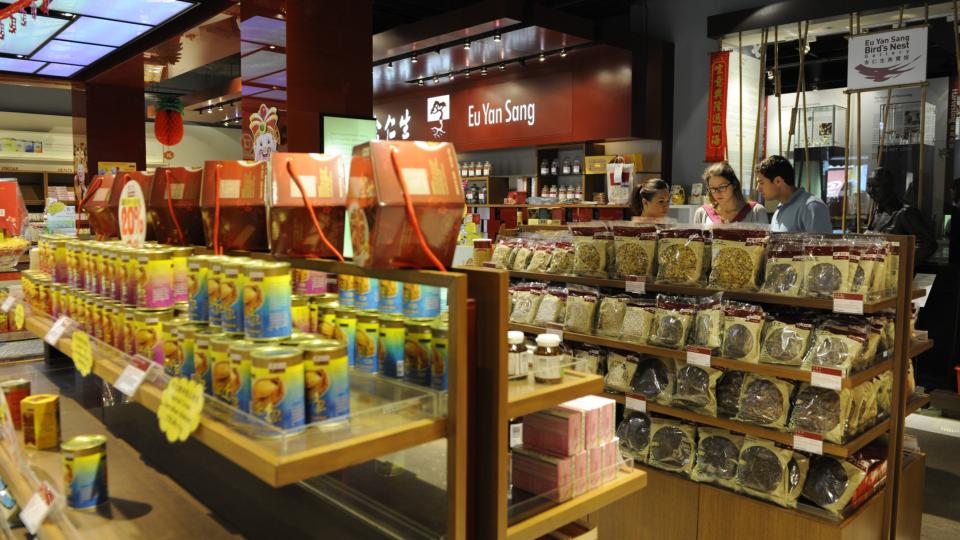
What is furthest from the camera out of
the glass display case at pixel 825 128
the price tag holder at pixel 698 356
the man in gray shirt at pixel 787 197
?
the glass display case at pixel 825 128

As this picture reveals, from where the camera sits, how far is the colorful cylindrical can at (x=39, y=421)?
2223 millimetres

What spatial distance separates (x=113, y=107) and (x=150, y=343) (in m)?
6.56

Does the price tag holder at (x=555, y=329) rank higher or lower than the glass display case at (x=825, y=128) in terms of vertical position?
lower

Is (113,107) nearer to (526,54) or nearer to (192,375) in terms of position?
(526,54)

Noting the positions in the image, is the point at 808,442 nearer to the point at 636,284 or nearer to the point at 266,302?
the point at 636,284

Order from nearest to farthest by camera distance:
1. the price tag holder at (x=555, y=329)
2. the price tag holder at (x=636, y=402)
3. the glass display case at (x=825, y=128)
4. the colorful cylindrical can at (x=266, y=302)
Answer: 1. the colorful cylindrical can at (x=266, y=302)
2. the price tag holder at (x=636, y=402)
3. the price tag holder at (x=555, y=329)
4. the glass display case at (x=825, y=128)

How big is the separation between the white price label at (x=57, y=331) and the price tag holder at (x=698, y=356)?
223 centimetres

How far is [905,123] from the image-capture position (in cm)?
618

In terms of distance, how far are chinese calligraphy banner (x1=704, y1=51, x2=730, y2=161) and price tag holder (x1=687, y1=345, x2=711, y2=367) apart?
4330 mm

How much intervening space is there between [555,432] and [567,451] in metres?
0.06

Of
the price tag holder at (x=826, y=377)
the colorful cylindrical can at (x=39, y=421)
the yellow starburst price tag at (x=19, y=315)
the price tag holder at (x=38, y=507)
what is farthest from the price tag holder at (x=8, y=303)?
the price tag holder at (x=826, y=377)

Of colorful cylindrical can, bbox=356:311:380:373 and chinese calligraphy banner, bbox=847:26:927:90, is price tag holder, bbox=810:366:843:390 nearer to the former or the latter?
colorful cylindrical can, bbox=356:311:380:373

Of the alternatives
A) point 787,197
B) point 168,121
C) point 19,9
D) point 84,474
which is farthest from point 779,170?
point 168,121

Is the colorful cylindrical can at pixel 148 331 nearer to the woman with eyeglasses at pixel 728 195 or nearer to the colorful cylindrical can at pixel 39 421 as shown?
the colorful cylindrical can at pixel 39 421
